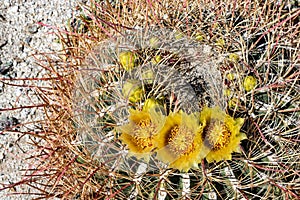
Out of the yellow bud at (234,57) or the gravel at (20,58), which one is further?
the gravel at (20,58)

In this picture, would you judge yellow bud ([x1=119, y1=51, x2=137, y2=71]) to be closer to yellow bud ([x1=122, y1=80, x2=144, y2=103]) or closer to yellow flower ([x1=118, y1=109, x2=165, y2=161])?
yellow bud ([x1=122, y1=80, x2=144, y2=103])

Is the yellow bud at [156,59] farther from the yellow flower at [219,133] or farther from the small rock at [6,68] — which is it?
the small rock at [6,68]

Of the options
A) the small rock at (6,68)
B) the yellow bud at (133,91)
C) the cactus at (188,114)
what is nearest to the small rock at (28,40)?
the small rock at (6,68)

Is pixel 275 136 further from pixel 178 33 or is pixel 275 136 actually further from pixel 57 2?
pixel 57 2

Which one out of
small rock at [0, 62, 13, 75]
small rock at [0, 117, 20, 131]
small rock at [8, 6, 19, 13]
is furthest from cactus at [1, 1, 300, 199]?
small rock at [8, 6, 19, 13]

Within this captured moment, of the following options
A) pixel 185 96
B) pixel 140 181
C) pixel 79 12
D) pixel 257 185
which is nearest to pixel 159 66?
pixel 185 96
